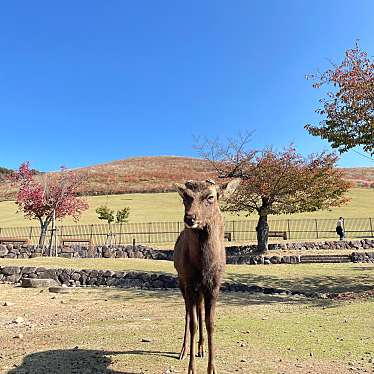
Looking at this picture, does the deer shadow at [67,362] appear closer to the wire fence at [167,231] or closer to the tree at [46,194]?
the tree at [46,194]

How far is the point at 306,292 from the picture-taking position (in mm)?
13141

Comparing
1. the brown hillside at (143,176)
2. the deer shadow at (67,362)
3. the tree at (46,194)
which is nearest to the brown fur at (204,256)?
the deer shadow at (67,362)

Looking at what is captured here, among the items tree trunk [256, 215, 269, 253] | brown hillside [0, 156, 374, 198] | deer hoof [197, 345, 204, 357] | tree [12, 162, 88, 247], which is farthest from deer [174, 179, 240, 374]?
brown hillside [0, 156, 374, 198]

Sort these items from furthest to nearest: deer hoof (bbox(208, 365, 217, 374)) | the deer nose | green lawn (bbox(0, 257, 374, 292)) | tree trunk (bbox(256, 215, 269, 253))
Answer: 1. tree trunk (bbox(256, 215, 269, 253))
2. green lawn (bbox(0, 257, 374, 292))
3. deer hoof (bbox(208, 365, 217, 374))
4. the deer nose

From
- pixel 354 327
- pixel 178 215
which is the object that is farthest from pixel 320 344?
pixel 178 215

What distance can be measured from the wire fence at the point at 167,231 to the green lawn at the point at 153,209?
2.76m

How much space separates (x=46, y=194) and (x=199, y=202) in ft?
79.4

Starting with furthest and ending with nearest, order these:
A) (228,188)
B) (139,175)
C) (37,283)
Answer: (139,175)
(37,283)
(228,188)

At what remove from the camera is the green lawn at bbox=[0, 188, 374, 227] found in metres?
46.2

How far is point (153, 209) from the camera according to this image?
172 feet

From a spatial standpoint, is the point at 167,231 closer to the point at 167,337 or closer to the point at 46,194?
the point at 46,194

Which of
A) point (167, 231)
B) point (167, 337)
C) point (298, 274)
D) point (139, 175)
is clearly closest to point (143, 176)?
point (139, 175)

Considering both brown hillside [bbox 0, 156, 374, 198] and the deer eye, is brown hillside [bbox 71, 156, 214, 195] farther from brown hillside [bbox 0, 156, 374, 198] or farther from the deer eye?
the deer eye

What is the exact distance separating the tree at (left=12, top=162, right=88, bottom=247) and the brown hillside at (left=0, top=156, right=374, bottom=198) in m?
24.4
